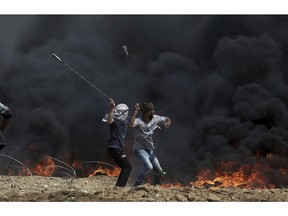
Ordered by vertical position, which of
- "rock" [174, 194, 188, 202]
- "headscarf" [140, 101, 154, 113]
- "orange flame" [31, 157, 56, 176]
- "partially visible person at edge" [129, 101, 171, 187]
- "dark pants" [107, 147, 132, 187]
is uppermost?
"headscarf" [140, 101, 154, 113]

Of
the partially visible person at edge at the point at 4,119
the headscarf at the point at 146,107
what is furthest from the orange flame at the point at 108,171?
the partially visible person at edge at the point at 4,119

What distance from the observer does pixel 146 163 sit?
13812mm

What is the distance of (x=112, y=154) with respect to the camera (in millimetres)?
14117

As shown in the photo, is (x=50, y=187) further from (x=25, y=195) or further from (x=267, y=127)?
(x=267, y=127)

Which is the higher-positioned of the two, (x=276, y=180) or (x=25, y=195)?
(x=276, y=180)

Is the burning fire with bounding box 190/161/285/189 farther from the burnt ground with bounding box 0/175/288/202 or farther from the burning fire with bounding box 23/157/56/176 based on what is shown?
the burning fire with bounding box 23/157/56/176

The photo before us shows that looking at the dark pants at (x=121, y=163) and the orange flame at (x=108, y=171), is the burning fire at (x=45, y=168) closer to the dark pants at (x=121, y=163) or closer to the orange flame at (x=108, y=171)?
the orange flame at (x=108, y=171)

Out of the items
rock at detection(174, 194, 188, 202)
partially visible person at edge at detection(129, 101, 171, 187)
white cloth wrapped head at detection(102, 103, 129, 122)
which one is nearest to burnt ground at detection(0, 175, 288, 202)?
rock at detection(174, 194, 188, 202)

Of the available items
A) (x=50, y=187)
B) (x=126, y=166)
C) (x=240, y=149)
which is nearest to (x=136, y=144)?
(x=126, y=166)

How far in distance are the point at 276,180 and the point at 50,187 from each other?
6034mm

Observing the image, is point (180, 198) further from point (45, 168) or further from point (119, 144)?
point (45, 168)

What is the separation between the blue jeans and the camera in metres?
13.8

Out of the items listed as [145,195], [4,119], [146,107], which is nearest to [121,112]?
[146,107]

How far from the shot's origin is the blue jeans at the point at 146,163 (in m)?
13.8
